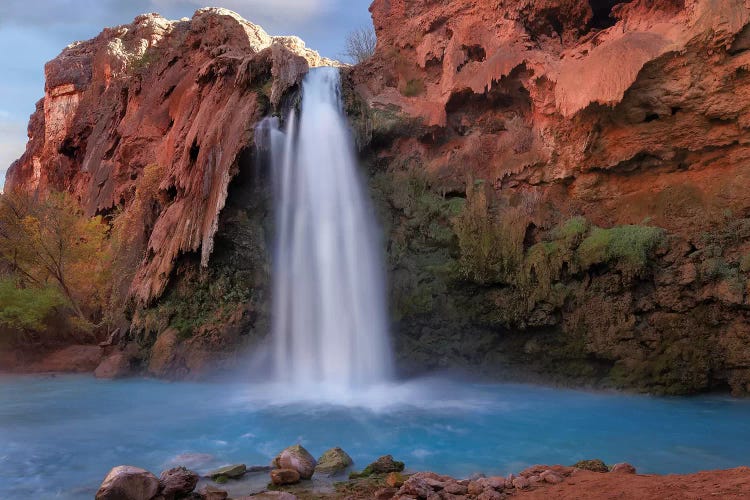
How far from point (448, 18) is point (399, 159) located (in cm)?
515

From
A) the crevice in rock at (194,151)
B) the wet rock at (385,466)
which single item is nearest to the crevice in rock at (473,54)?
the crevice in rock at (194,151)

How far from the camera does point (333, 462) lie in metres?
6.79

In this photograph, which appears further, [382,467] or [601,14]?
[601,14]

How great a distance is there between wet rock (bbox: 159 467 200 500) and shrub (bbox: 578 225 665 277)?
1060 cm

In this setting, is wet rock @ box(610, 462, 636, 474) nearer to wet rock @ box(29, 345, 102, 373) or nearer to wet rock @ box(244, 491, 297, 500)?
wet rock @ box(244, 491, 297, 500)

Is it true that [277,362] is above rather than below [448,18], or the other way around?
below

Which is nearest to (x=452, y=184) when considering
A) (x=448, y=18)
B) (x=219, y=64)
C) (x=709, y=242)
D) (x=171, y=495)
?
(x=448, y=18)

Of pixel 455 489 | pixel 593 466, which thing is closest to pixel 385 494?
pixel 455 489

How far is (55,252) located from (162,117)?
785 cm

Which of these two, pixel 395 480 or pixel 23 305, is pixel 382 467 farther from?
pixel 23 305

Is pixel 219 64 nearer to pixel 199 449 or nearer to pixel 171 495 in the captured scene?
pixel 199 449

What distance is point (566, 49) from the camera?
49.9 ft

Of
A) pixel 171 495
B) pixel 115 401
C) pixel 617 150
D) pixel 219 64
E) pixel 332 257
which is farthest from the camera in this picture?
pixel 219 64

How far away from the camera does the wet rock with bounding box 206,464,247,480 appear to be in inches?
252
